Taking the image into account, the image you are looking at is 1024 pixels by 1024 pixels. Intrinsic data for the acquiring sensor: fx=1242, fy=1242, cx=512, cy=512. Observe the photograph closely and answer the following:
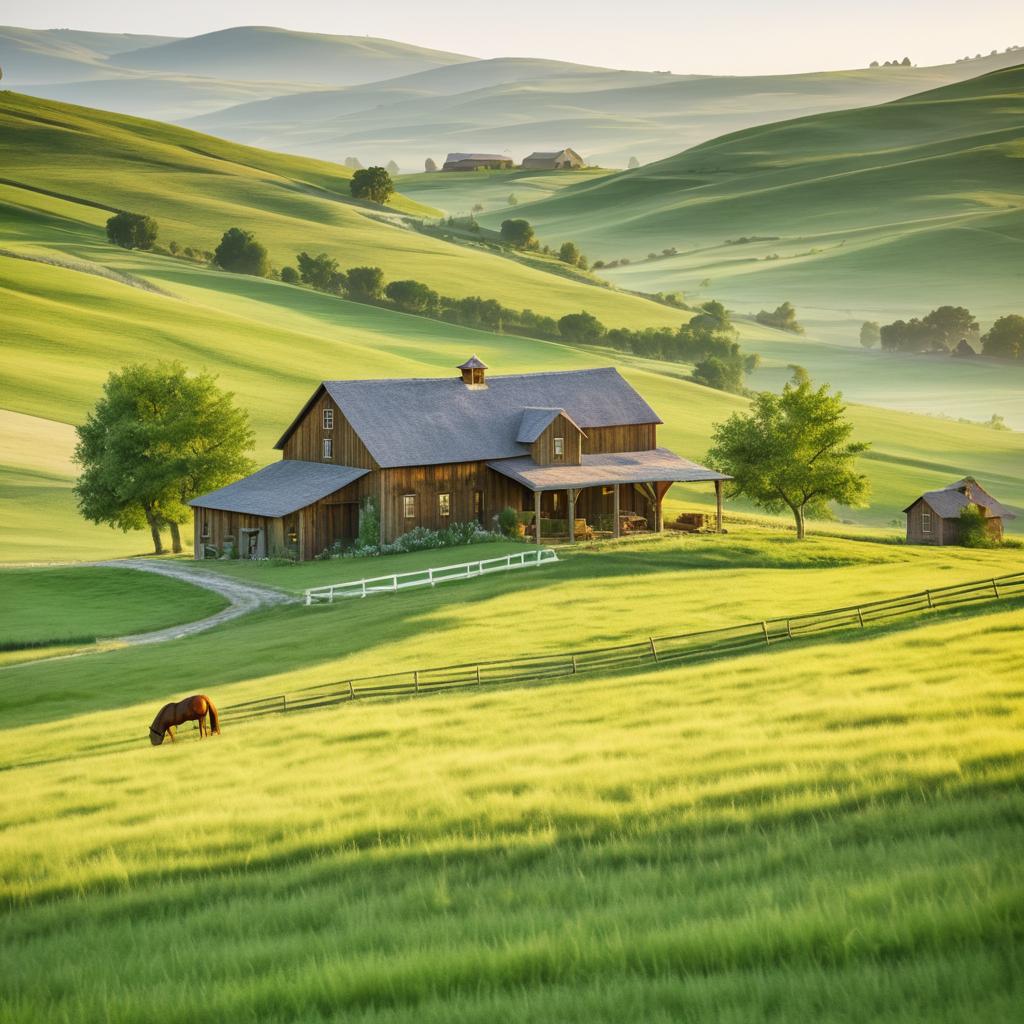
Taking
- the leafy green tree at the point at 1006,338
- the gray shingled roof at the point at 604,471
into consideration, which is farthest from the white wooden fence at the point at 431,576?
the leafy green tree at the point at 1006,338

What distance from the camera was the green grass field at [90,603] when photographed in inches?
1929

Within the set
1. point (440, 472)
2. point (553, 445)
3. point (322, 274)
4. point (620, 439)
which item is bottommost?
point (440, 472)

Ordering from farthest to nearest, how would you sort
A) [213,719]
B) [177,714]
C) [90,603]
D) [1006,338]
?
[1006,338] < [90,603] < [213,719] < [177,714]

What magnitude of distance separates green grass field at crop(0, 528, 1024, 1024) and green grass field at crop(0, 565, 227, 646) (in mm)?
19464

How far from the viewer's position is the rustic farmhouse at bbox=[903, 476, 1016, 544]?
7369 centimetres

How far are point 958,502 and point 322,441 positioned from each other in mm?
37648

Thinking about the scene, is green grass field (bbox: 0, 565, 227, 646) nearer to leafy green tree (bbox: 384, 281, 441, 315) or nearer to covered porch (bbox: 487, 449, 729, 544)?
covered porch (bbox: 487, 449, 729, 544)

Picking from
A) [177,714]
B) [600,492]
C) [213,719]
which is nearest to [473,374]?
[600,492]

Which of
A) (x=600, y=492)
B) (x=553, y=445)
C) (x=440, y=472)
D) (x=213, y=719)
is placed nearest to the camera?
(x=213, y=719)

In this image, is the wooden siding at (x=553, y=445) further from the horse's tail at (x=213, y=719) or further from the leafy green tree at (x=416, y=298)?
the leafy green tree at (x=416, y=298)

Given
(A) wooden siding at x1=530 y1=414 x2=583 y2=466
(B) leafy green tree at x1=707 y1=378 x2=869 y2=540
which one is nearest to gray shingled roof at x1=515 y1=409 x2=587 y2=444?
(A) wooden siding at x1=530 y1=414 x2=583 y2=466

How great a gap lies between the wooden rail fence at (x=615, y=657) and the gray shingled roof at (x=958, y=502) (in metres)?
36.5

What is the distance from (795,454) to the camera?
2707 inches

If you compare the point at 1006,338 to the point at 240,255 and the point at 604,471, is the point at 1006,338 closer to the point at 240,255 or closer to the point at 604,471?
the point at 240,255
